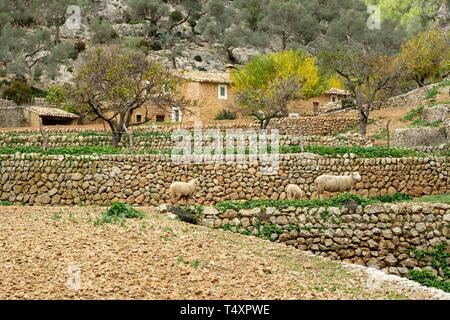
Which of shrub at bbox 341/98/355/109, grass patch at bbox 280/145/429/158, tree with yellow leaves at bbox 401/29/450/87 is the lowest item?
grass patch at bbox 280/145/429/158

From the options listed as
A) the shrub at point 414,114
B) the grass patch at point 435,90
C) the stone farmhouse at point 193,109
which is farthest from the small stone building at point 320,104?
the shrub at point 414,114

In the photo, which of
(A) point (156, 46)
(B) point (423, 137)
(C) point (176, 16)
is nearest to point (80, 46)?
(A) point (156, 46)

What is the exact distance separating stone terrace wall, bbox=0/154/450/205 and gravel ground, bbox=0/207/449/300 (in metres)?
7.21

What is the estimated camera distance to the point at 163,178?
2270 cm

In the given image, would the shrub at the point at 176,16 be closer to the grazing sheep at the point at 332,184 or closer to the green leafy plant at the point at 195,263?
the grazing sheep at the point at 332,184

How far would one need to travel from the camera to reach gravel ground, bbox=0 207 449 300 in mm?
9172

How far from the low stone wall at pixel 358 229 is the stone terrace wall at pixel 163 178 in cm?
674

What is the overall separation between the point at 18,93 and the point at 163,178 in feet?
131

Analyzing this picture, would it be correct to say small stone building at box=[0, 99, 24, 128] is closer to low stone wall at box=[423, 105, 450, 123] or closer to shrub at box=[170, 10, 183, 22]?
low stone wall at box=[423, 105, 450, 123]

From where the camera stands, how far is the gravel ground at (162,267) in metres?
9.17

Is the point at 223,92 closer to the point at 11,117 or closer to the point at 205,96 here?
the point at 205,96

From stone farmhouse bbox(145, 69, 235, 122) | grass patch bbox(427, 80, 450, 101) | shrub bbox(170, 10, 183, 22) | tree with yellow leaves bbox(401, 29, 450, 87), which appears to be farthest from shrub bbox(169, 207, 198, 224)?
shrub bbox(170, 10, 183, 22)
